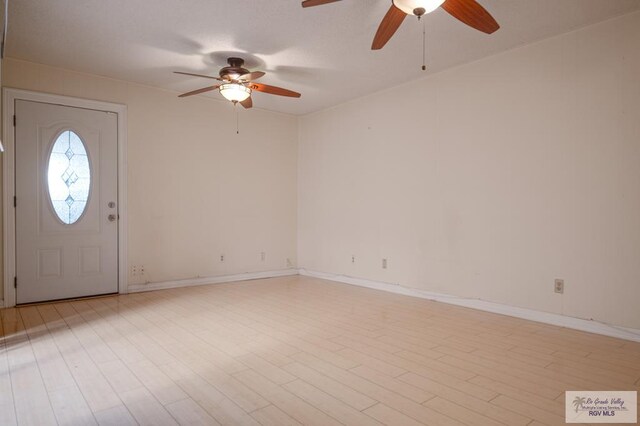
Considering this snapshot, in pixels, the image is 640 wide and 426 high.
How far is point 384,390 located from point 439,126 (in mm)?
3098

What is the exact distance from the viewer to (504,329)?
3186 mm

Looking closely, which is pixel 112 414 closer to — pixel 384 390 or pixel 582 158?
pixel 384 390

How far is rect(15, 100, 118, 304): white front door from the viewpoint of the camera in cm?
398

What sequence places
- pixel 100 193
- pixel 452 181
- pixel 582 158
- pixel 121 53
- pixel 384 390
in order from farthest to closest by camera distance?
pixel 100 193 < pixel 452 181 < pixel 121 53 < pixel 582 158 < pixel 384 390

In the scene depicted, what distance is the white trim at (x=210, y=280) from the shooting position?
15.4 feet

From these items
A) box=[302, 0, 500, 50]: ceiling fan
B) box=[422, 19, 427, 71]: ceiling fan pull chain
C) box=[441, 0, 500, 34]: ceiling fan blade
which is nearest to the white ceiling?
box=[422, 19, 427, 71]: ceiling fan pull chain

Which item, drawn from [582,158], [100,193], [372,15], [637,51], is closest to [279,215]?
[100,193]

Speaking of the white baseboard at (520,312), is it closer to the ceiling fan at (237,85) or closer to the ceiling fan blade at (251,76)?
the ceiling fan at (237,85)

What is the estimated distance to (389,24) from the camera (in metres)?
2.40

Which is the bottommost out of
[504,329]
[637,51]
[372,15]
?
[504,329]

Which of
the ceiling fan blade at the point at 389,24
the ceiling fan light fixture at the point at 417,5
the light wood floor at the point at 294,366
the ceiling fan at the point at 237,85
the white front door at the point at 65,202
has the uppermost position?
the ceiling fan at the point at 237,85
